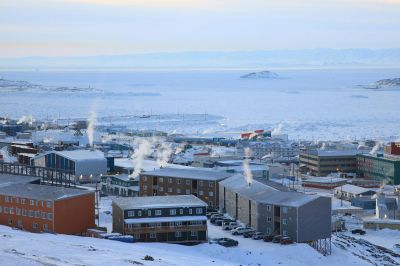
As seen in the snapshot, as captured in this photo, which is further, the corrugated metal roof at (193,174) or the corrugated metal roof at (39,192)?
the corrugated metal roof at (193,174)

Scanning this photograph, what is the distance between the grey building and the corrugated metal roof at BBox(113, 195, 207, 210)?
1.54 m

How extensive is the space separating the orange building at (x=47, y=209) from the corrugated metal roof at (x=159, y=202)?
917mm

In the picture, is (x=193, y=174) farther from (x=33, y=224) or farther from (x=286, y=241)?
(x=33, y=224)

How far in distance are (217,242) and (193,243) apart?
2.01 ft

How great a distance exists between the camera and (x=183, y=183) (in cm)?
2459

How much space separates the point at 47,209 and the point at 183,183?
6.66 metres

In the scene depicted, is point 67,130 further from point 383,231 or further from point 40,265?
point 40,265

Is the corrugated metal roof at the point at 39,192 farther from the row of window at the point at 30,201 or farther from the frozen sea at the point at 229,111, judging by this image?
the frozen sea at the point at 229,111

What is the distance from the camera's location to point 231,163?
33.6 meters

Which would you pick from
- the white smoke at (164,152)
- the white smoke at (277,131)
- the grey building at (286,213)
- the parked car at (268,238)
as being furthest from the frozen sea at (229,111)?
the parked car at (268,238)

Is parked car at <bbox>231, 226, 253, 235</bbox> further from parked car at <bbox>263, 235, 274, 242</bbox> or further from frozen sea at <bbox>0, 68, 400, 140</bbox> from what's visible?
frozen sea at <bbox>0, 68, 400, 140</bbox>

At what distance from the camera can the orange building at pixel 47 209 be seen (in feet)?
61.3

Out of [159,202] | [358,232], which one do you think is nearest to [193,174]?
[358,232]

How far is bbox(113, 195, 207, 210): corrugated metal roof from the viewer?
62.9ft
